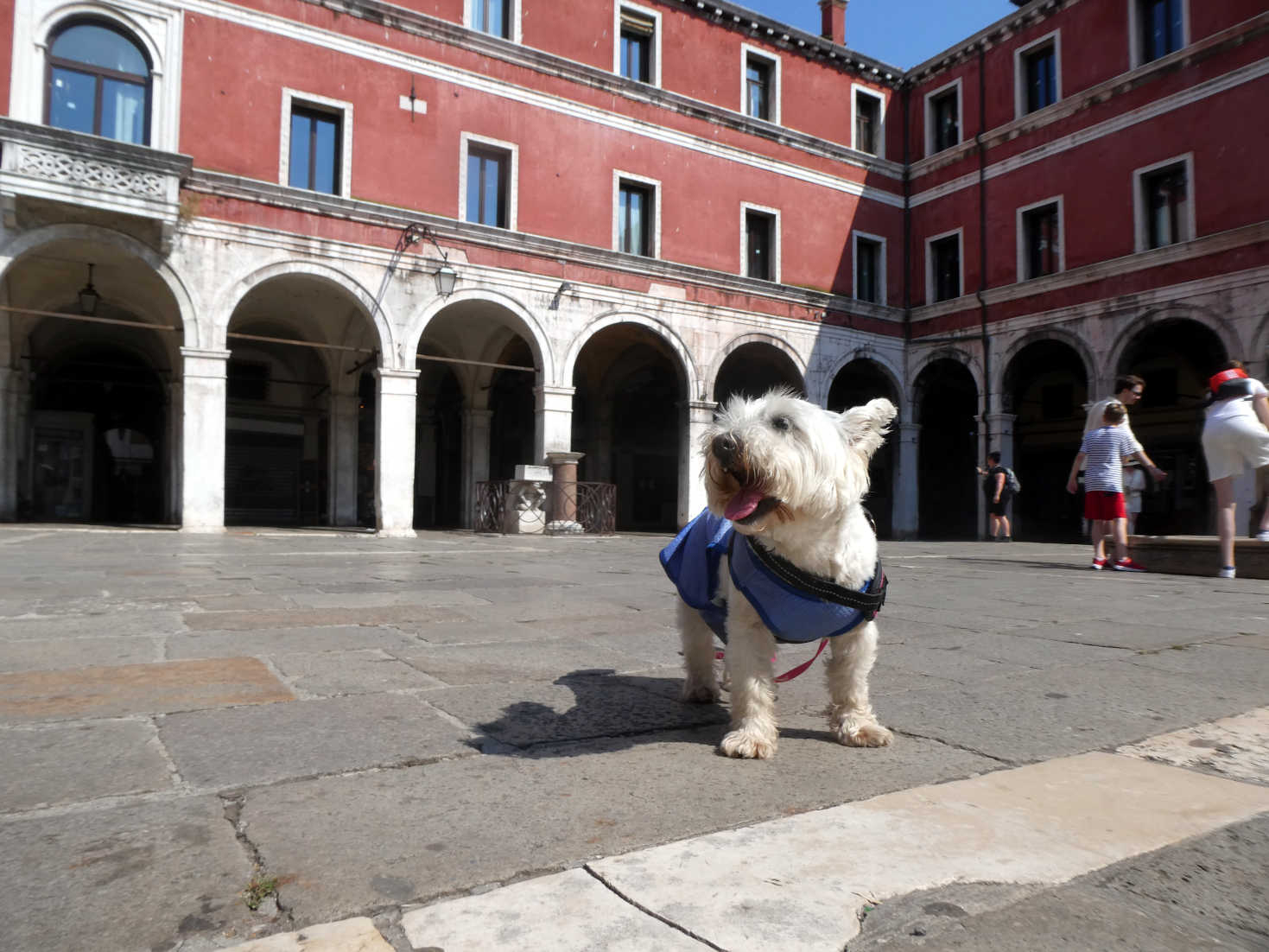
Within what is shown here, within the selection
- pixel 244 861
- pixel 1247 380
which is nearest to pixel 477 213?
pixel 1247 380

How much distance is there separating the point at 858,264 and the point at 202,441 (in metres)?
14.7

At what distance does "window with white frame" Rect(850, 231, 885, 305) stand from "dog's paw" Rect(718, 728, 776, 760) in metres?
19.3

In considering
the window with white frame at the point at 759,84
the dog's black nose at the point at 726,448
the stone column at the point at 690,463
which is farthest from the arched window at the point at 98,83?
the dog's black nose at the point at 726,448

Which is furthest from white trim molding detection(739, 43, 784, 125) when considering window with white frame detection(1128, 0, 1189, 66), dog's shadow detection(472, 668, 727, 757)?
dog's shadow detection(472, 668, 727, 757)

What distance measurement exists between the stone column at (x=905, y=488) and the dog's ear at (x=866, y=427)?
722 inches

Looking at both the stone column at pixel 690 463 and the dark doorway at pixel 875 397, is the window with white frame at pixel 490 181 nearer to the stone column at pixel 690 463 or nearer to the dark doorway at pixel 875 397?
the stone column at pixel 690 463

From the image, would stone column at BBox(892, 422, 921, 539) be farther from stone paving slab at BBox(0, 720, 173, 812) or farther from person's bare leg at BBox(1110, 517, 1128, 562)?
stone paving slab at BBox(0, 720, 173, 812)

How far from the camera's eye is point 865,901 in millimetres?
1338

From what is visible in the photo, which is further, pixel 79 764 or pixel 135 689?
pixel 135 689

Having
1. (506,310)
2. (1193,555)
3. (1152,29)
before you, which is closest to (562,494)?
(506,310)

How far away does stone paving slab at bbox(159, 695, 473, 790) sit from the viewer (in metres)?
2.01

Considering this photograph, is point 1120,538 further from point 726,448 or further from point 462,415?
point 462,415

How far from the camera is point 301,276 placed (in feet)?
45.8

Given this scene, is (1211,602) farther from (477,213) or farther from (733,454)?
(477,213)
